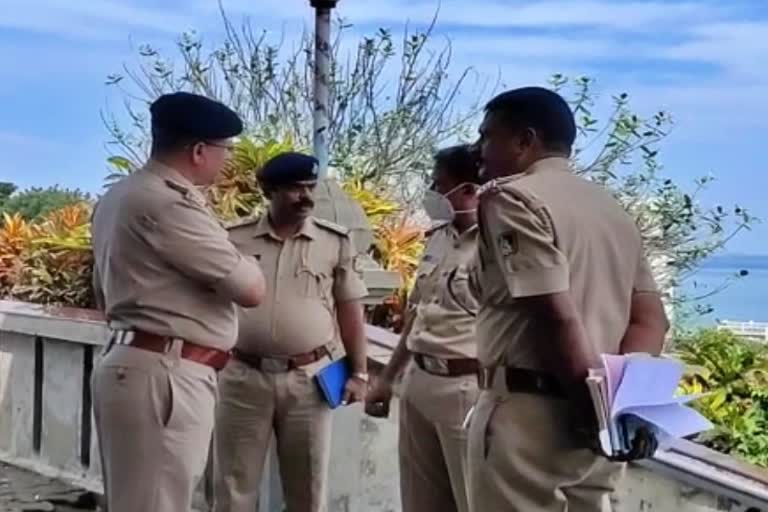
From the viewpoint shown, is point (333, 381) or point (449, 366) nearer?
point (449, 366)

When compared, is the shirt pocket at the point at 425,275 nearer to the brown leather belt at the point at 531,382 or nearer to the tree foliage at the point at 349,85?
the brown leather belt at the point at 531,382

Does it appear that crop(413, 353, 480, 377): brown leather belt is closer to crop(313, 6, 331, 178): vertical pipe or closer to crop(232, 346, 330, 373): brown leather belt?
crop(232, 346, 330, 373): brown leather belt

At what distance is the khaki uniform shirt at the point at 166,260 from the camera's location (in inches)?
110

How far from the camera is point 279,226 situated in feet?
11.6

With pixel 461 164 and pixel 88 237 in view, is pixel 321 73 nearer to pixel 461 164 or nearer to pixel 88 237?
pixel 461 164

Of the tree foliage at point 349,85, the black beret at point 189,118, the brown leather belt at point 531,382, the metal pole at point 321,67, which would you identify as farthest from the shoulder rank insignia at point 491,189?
the tree foliage at point 349,85

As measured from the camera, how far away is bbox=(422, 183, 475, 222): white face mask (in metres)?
3.17

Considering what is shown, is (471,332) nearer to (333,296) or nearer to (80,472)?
(333,296)

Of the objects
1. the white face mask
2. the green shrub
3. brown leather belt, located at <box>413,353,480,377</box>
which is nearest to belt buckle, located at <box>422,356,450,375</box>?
brown leather belt, located at <box>413,353,480,377</box>

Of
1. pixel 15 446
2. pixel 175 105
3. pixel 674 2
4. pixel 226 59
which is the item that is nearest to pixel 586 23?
pixel 674 2

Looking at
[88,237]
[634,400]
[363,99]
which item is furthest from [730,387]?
[363,99]

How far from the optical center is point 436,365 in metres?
3.17

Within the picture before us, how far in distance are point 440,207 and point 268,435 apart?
88cm

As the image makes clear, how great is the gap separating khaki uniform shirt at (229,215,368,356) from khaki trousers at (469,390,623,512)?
1186 millimetres
